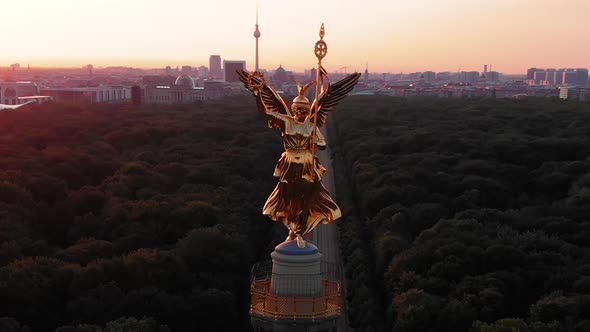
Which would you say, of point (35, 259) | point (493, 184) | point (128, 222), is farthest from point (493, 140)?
point (35, 259)

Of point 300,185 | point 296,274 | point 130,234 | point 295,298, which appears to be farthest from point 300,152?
point 130,234

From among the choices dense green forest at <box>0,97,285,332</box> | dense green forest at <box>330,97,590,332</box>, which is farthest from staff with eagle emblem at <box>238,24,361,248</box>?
dense green forest at <box>330,97,590,332</box>

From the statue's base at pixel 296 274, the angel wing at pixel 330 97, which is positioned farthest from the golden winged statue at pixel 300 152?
the statue's base at pixel 296 274

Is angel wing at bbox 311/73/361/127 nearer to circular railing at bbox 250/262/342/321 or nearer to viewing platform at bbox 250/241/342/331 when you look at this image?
viewing platform at bbox 250/241/342/331

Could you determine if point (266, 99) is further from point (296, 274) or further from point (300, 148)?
point (296, 274)

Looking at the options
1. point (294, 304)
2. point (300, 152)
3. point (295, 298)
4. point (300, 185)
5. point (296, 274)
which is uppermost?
point (300, 152)

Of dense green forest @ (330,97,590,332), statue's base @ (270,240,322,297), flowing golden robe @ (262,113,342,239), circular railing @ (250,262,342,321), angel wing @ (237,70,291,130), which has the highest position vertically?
angel wing @ (237,70,291,130)
